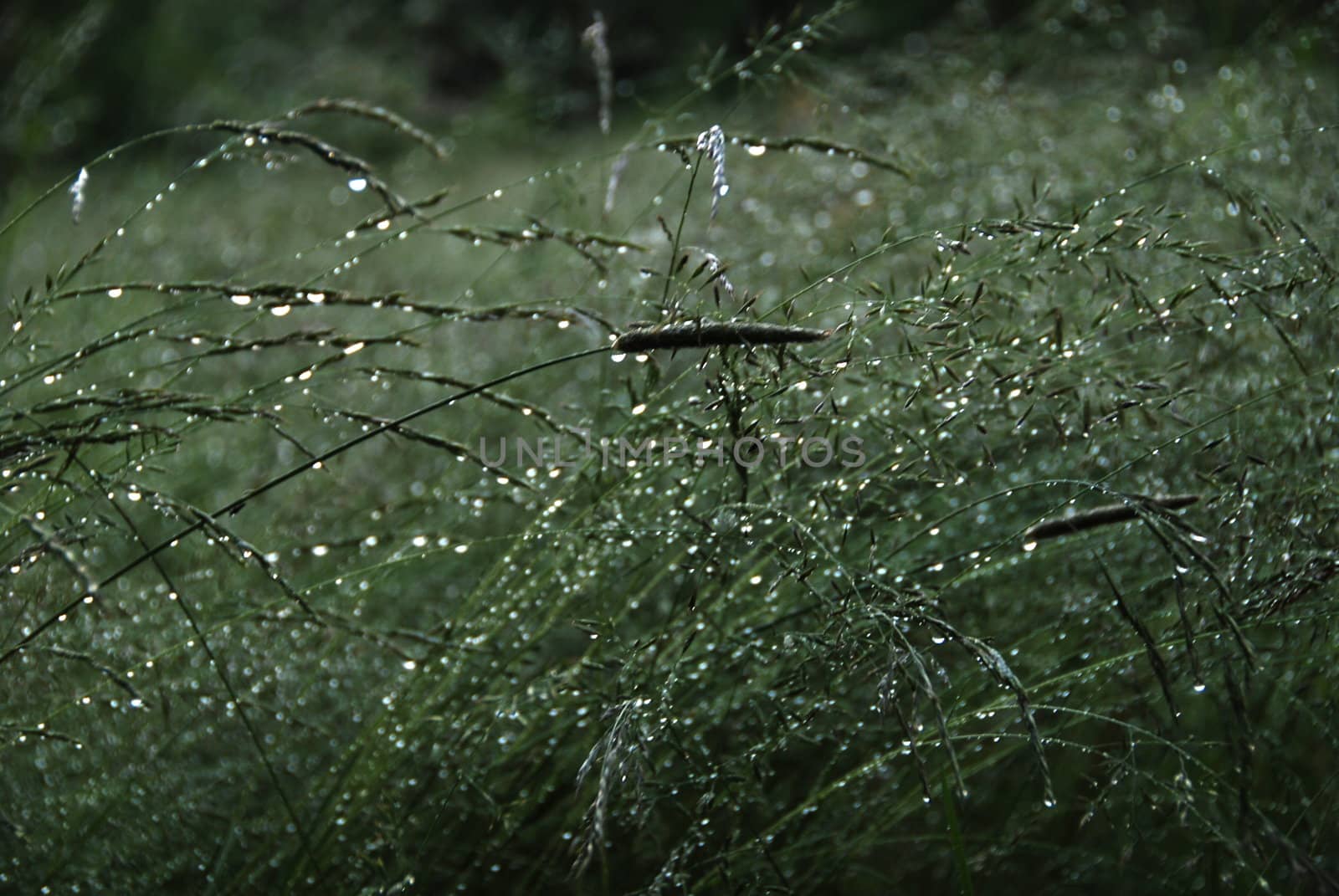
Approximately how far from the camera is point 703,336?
3.27 feet

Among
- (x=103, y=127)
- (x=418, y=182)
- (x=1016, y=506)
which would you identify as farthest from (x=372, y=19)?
(x=1016, y=506)

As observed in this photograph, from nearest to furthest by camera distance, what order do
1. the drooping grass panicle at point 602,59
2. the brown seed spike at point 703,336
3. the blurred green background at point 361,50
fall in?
1. the brown seed spike at point 703,336
2. the drooping grass panicle at point 602,59
3. the blurred green background at point 361,50

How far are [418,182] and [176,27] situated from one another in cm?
337

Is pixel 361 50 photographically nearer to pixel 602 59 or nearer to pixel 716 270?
pixel 602 59

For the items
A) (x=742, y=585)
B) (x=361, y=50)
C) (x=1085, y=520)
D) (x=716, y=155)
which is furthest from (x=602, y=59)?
(x=361, y=50)

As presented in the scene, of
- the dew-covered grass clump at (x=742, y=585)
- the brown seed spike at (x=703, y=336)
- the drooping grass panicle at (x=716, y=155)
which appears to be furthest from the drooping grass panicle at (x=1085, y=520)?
the drooping grass panicle at (x=716, y=155)

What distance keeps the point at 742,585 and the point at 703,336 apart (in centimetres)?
38

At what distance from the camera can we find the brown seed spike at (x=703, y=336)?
38.8 inches

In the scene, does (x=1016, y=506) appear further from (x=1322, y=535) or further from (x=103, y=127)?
(x=103, y=127)

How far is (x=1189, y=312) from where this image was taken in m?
1.30

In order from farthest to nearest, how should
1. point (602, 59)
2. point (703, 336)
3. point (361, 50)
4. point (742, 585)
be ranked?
point (361, 50)
point (602, 59)
point (742, 585)
point (703, 336)

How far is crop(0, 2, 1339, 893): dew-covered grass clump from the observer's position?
1080mm

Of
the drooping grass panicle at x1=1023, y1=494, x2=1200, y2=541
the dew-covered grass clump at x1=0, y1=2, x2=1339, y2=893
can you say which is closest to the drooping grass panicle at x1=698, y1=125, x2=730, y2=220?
the dew-covered grass clump at x1=0, y1=2, x2=1339, y2=893

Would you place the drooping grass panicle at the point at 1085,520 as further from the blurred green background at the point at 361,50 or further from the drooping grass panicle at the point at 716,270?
the blurred green background at the point at 361,50
